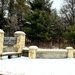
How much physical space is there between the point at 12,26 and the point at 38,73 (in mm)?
21711

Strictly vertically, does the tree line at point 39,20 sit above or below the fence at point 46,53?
above

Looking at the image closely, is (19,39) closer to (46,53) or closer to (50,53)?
(46,53)

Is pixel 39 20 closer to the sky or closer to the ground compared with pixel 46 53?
closer to the sky

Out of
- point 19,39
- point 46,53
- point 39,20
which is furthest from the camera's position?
point 39,20

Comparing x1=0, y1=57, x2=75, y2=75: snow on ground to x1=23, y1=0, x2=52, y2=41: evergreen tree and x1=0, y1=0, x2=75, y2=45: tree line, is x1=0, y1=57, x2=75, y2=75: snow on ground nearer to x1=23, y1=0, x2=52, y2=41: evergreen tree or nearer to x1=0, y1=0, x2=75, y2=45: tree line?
x1=0, y1=0, x2=75, y2=45: tree line

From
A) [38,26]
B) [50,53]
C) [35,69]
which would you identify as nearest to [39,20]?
[38,26]

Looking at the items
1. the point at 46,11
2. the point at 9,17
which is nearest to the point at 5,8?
the point at 9,17

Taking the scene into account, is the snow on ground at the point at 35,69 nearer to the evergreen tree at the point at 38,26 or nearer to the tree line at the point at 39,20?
the tree line at the point at 39,20

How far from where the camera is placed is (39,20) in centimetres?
2391

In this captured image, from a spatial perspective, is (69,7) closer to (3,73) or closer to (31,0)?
(31,0)

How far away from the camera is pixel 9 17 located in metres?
30.8

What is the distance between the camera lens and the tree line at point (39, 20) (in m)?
24.0

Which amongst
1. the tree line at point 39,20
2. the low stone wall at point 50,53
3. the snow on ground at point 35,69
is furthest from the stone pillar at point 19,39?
the tree line at point 39,20

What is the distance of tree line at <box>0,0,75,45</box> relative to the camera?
2400 centimetres
